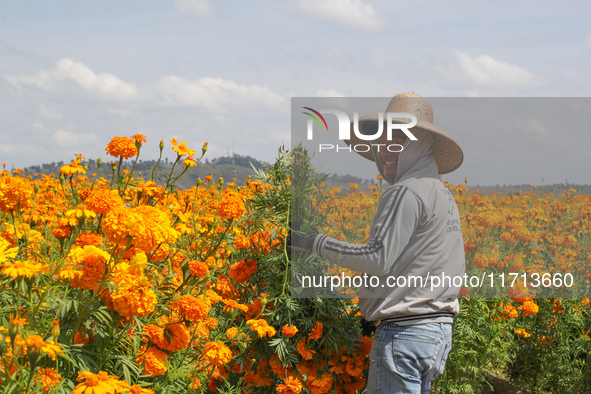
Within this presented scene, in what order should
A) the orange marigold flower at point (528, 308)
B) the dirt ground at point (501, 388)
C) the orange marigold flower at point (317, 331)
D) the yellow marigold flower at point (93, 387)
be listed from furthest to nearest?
the dirt ground at point (501, 388)
the orange marigold flower at point (528, 308)
the orange marigold flower at point (317, 331)
the yellow marigold flower at point (93, 387)

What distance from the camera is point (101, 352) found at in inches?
66.5

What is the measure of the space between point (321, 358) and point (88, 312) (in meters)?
1.23

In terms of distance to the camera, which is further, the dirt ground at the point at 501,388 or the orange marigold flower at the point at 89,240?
the dirt ground at the point at 501,388

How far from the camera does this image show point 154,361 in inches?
69.9

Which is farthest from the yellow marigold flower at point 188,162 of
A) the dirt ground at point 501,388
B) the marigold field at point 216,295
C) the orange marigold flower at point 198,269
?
the dirt ground at point 501,388

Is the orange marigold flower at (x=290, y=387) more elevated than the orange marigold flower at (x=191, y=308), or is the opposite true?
the orange marigold flower at (x=191, y=308)

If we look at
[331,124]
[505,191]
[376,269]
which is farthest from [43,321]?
[505,191]

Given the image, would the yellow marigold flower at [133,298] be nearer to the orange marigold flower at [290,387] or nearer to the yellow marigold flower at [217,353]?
the yellow marigold flower at [217,353]

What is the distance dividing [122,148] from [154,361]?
970 millimetres

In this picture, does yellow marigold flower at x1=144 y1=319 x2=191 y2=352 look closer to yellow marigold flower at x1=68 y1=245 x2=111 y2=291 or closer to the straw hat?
→ yellow marigold flower at x1=68 y1=245 x2=111 y2=291

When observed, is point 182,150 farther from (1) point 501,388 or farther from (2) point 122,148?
(1) point 501,388

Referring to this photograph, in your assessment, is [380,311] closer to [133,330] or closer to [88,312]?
[133,330]

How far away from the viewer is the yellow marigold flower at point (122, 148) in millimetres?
2326

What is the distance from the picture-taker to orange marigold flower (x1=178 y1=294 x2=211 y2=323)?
1.79 metres
